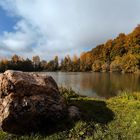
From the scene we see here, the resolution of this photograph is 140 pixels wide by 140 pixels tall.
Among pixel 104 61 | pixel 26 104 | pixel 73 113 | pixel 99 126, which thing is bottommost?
pixel 99 126

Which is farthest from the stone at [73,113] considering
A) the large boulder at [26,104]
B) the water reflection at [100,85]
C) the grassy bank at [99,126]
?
the water reflection at [100,85]

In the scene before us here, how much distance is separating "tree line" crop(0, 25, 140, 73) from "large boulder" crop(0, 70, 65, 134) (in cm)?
7341

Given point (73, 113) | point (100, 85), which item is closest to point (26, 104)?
point (73, 113)

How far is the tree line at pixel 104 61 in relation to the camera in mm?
86688

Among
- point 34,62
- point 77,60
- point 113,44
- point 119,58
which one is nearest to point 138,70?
point 119,58

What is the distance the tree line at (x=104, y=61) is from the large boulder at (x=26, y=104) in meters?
73.4

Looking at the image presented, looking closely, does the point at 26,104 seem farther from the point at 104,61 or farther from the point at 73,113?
the point at 104,61

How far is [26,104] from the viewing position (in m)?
8.49

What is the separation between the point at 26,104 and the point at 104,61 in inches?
3883

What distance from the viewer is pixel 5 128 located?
8367mm

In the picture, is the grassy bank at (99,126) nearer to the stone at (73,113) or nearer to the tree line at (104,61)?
the stone at (73,113)

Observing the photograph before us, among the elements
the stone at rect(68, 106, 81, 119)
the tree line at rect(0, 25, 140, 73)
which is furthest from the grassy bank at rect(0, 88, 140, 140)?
the tree line at rect(0, 25, 140, 73)

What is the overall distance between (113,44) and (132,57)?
2402cm

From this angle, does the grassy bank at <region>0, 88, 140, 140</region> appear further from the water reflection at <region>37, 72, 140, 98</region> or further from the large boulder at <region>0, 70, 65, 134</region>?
the water reflection at <region>37, 72, 140, 98</region>
